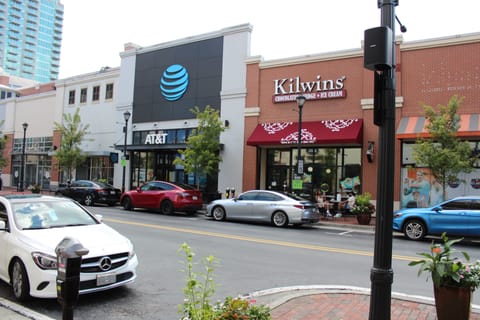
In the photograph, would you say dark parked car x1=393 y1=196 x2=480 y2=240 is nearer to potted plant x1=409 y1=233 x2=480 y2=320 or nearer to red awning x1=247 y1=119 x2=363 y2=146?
red awning x1=247 y1=119 x2=363 y2=146

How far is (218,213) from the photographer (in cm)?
1769

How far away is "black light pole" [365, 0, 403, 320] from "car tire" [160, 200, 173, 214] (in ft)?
51.8

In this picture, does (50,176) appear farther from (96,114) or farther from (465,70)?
(465,70)

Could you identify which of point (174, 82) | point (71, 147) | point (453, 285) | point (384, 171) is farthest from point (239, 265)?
point (71, 147)

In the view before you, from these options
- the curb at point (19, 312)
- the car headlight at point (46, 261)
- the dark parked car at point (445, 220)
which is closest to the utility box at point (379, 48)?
the car headlight at point (46, 261)

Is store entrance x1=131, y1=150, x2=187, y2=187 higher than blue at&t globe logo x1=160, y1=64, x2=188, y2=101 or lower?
lower

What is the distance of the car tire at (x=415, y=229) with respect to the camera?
43.6 feet

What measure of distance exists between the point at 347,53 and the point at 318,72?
1.77 metres

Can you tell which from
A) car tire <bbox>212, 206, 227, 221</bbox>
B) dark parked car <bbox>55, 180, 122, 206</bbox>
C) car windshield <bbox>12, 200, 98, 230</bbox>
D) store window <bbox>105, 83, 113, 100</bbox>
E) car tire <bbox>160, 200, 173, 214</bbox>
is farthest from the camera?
store window <bbox>105, 83, 113, 100</bbox>

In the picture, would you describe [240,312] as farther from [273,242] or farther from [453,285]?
[273,242]

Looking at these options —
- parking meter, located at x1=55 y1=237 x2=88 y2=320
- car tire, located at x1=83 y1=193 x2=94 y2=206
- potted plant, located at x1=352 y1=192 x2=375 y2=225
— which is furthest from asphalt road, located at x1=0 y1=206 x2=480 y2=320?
car tire, located at x1=83 y1=193 x2=94 y2=206

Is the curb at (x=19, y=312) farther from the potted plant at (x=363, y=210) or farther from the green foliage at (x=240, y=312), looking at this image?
the potted plant at (x=363, y=210)

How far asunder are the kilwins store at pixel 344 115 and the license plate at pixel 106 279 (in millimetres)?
13222

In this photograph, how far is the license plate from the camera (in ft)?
18.5
